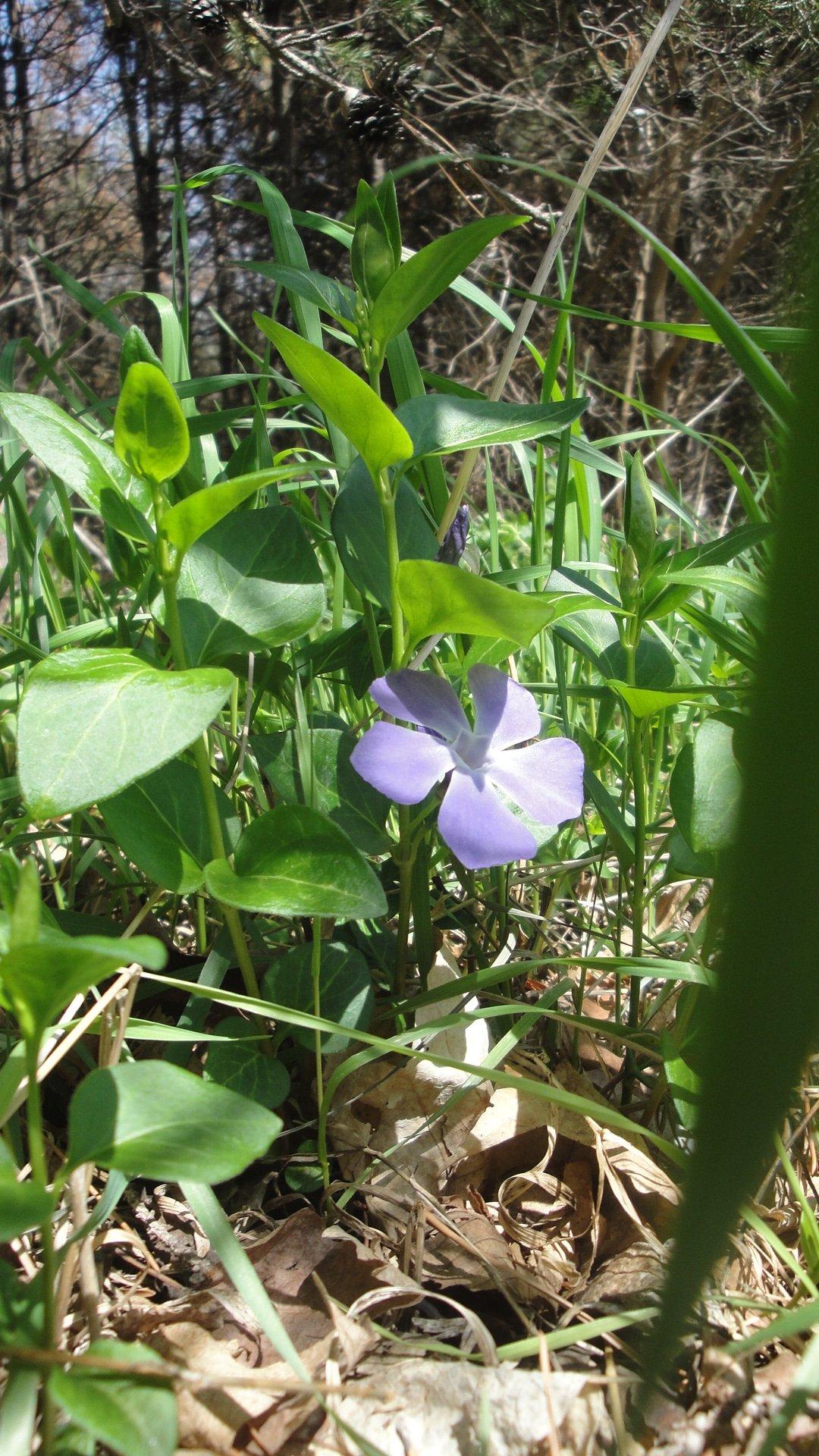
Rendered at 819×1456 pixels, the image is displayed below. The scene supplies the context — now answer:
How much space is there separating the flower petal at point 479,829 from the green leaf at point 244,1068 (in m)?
0.16

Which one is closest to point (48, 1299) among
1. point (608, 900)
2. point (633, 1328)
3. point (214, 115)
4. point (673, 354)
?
point (633, 1328)

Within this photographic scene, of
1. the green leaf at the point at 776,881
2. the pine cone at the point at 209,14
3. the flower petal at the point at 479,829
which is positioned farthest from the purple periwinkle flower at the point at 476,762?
the pine cone at the point at 209,14

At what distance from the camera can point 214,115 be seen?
11.7ft

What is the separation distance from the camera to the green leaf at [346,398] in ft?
1.61

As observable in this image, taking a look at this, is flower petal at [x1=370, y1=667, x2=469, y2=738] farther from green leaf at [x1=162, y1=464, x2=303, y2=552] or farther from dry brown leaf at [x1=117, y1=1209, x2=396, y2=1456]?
dry brown leaf at [x1=117, y1=1209, x2=396, y2=1456]

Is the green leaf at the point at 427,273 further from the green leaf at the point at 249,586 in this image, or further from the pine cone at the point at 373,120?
the pine cone at the point at 373,120

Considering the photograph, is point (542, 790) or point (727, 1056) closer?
point (727, 1056)

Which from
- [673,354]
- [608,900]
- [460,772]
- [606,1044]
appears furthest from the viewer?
[673,354]

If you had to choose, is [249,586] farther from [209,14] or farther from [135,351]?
[209,14]

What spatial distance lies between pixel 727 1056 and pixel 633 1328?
0.38 metres

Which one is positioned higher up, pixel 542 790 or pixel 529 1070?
pixel 542 790

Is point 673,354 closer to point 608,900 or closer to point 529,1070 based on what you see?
point 608,900

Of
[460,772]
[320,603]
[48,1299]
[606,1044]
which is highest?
[320,603]

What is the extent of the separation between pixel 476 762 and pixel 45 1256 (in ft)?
1.13
